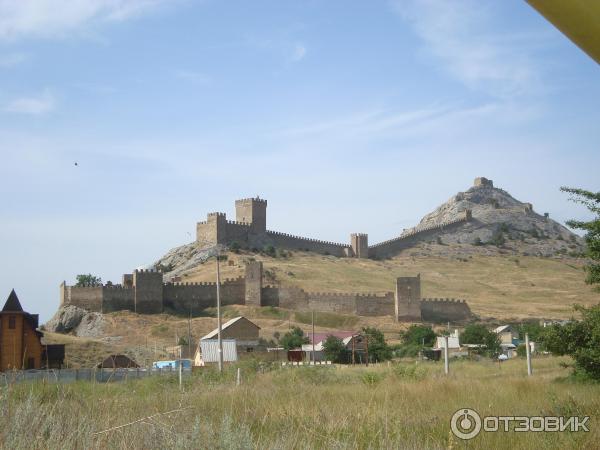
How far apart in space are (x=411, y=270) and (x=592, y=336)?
71.5 meters

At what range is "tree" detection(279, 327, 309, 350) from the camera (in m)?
43.1

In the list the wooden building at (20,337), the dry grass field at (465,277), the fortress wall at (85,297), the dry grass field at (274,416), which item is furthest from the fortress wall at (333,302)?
the dry grass field at (274,416)

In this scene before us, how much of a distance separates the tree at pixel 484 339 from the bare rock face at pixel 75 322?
25.1 meters

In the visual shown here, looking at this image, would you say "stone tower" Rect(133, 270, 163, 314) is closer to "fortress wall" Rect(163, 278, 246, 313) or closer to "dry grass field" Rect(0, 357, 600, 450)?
"fortress wall" Rect(163, 278, 246, 313)

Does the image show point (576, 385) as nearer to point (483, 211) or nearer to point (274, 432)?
point (274, 432)

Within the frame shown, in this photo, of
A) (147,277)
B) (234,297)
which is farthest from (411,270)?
(147,277)

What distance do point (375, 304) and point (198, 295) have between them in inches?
562

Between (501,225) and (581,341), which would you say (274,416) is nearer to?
(581,341)

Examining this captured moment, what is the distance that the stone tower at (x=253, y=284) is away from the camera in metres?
59.3

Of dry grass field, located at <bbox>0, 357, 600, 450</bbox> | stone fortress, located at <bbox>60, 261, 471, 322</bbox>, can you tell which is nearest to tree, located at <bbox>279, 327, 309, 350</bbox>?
stone fortress, located at <bbox>60, 261, 471, 322</bbox>

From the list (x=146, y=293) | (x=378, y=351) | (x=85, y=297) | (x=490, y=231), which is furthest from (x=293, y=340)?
(x=490, y=231)

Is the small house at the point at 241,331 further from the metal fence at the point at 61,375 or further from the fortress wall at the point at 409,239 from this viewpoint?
the fortress wall at the point at 409,239

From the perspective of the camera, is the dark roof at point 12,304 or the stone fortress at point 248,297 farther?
the stone fortress at point 248,297

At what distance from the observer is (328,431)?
5.97 meters
